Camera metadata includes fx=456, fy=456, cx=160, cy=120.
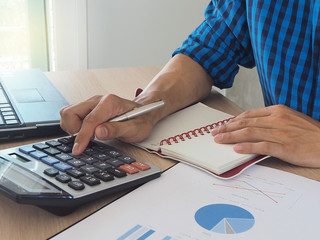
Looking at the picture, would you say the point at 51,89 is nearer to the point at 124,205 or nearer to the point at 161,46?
the point at 124,205

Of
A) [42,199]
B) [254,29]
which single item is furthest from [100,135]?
[254,29]

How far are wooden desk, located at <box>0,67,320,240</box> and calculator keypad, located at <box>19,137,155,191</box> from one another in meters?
0.03

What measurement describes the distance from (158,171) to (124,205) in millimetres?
87

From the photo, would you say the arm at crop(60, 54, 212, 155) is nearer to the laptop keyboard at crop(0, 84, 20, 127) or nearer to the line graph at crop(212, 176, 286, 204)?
the laptop keyboard at crop(0, 84, 20, 127)

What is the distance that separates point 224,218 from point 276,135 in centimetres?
22

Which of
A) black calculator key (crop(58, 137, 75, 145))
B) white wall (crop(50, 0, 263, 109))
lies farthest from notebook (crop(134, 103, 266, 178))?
white wall (crop(50, 0, 263, 109))

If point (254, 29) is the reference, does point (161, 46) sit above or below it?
below

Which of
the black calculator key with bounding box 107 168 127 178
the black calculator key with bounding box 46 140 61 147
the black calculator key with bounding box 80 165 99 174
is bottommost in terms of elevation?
the black calculator key with bounding box 107 168 127 178

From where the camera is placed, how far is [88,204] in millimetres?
547

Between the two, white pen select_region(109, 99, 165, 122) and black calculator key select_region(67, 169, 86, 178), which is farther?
white pen select_region(109, 99, 165, 122)

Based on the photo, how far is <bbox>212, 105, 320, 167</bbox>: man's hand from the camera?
663mm

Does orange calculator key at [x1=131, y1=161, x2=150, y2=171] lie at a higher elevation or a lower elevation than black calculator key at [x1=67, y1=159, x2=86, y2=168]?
lower

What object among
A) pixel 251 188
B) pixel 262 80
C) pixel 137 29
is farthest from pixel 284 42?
pixel 137 29

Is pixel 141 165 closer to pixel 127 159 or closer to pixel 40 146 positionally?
pixel 127 159
